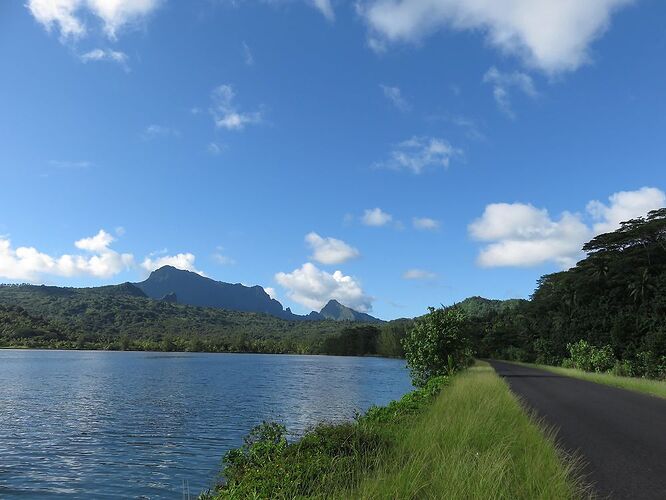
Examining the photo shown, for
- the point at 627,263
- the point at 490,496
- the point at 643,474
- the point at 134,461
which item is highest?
the point at 627,263

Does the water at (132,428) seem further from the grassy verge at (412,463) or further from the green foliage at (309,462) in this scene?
the grassy verge at (412,463)

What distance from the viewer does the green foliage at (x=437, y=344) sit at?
38.4 m

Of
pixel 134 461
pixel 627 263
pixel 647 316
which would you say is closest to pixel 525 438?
pixel 134 461

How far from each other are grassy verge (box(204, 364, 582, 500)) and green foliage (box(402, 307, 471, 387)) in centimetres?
2619

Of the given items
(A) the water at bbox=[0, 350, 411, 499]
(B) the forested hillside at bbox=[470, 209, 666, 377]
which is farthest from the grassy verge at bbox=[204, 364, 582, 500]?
(B) the forested hillside at bbox=[470, 209, 666, 377]

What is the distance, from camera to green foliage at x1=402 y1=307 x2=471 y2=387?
126ft

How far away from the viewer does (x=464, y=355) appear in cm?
4206

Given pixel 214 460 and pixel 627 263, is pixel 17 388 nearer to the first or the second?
pixel 214 460

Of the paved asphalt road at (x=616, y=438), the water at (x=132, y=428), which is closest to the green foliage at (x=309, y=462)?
the paved asphalt road at (x=616, y=438)

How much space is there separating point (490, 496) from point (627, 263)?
3026 inches

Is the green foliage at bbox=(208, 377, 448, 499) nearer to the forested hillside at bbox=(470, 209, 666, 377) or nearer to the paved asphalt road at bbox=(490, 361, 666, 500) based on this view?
the paved asphalt road at bbox=(490, 361, 666, 500)

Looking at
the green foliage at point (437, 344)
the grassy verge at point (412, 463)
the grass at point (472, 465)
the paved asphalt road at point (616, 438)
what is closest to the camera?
the grass at point (472, 465)

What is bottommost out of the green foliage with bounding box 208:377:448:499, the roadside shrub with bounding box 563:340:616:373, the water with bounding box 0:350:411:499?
the water with bounding box 0:350:411:499

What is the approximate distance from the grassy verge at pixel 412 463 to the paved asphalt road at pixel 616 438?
3.20ft
